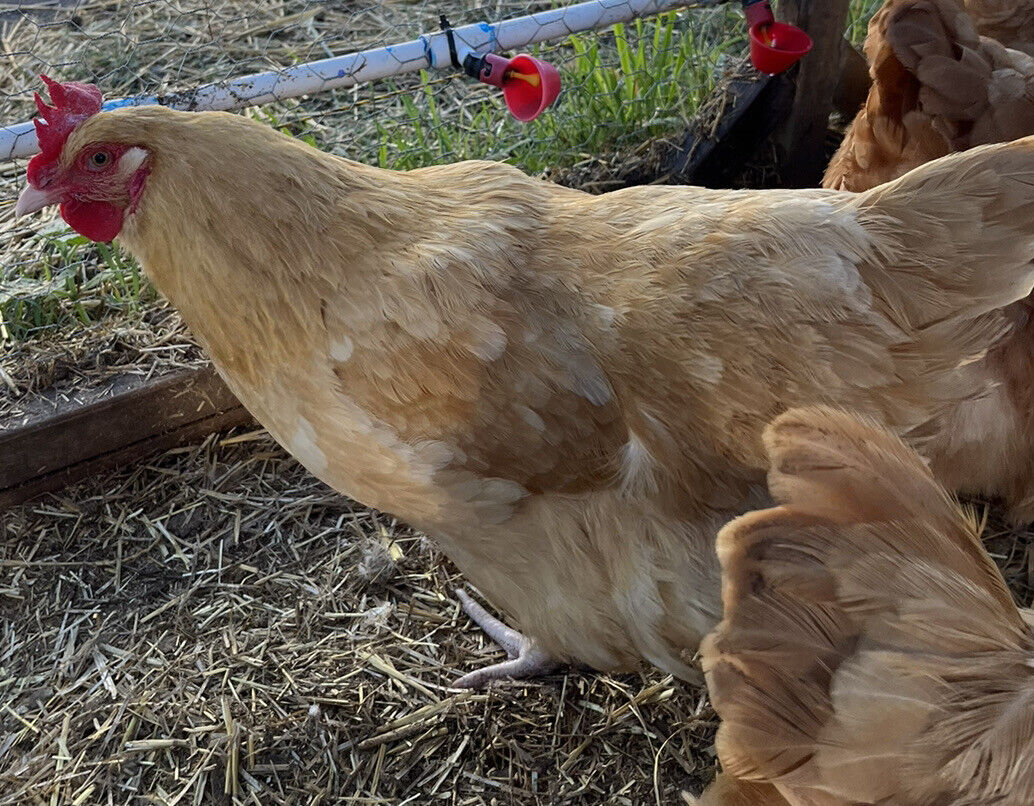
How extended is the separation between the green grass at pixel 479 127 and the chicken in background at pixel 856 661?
2.47 m

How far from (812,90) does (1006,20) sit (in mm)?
661

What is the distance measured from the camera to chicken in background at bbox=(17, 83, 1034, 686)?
1.70 metres

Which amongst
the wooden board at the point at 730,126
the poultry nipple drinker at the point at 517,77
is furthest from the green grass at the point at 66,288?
the wooden board at the point at 730,126

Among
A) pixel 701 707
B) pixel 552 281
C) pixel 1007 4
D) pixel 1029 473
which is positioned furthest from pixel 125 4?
pixel 1029 473

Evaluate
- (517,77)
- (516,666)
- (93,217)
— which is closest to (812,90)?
(517,77)

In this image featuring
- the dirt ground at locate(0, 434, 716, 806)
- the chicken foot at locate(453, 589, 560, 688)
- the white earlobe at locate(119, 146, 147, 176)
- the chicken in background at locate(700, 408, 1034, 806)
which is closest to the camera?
the chicken in background at locate(700, 408, 1034, 806)

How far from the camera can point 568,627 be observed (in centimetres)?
203

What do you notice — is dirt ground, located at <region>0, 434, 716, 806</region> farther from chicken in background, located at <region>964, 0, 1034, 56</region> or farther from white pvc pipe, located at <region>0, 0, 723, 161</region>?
chicken in background, located at <region>964, 0, 1034, 56</region>

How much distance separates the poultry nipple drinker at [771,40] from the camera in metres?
2.81

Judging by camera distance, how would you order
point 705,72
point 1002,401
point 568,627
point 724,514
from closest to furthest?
point 724,514, point 568,627, point 1002,401, point 705,72

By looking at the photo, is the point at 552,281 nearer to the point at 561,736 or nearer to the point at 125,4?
the point at 561,736

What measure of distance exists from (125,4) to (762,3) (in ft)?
10.3

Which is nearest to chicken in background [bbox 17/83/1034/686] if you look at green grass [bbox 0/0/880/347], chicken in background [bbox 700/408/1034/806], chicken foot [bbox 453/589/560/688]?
chicken foot [bbox 453/589/560/688]

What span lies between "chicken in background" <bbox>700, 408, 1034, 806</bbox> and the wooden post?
2.36 metres
